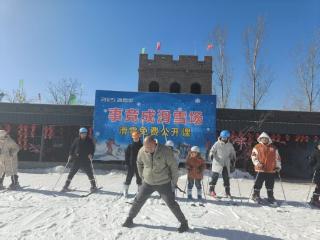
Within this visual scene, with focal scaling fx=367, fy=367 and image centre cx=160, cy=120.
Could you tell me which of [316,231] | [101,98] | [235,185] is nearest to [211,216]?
[316,231]

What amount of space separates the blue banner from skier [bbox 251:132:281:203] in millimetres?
6397

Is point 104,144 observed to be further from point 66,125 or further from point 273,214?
point 273,214

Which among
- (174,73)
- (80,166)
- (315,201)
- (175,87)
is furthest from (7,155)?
(175,87)

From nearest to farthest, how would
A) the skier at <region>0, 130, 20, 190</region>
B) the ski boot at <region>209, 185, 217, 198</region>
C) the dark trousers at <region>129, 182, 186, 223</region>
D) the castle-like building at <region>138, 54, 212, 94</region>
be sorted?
1. the dark trousers at <region>129, 182, 186, 223</region>
2. the ski boot at <region>209, 185, 217, 198</region>
3. the skier at <region>0, 130, 20, 190</region>
4. the castle-like building at <region>138, 54, 212, 94</region>

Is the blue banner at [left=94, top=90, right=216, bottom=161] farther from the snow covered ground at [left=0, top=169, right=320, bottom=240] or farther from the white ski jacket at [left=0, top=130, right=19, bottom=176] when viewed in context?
the snow covered ground at [left=0, top=169, right=320, bottom=240]

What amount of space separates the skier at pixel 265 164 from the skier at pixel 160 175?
12.6ft

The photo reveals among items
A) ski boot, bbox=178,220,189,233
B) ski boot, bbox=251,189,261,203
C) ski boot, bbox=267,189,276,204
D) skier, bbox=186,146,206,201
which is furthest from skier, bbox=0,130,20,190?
ski boot, bbox=267,189,276,204

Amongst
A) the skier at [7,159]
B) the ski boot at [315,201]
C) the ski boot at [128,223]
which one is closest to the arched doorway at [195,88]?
the ski boot at [315,201]

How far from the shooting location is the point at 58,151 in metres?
17.5

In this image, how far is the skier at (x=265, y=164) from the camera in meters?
9.47

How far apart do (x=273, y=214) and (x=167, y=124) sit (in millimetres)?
8484

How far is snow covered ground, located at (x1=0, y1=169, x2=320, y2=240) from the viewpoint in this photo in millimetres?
6102

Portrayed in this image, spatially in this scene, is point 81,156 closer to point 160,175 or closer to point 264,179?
point 160,175

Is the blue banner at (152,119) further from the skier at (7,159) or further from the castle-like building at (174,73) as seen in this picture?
the castle-like building at (174,73)
